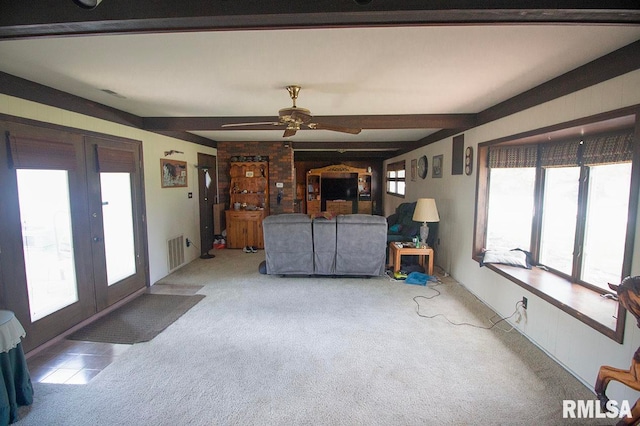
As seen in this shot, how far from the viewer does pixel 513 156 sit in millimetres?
3457

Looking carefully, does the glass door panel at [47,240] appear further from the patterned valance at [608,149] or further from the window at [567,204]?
the patterned valance at [608,149]

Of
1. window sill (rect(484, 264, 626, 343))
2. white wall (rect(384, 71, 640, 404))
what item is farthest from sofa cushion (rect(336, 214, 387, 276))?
window sill (rect(484, 264, 626, 343))

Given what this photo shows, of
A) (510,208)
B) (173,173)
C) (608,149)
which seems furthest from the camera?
(173,173)

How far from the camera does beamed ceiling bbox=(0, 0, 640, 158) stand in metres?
1.27

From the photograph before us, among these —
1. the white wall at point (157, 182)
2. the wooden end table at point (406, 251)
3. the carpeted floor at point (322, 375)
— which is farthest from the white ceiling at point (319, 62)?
the carpeted floor at point (322, 375)

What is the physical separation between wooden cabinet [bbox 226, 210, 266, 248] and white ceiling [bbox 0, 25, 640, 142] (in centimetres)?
342

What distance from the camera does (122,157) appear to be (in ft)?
12.1

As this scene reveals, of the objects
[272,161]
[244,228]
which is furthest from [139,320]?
[272,161]

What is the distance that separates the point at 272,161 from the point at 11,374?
536 cm

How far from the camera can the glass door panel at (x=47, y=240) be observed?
2.61m

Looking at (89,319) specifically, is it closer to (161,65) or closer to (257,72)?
(161,65)

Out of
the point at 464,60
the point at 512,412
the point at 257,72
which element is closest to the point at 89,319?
the point at 257,72

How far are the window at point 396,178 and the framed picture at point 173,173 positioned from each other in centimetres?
528

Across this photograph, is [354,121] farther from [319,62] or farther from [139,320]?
[139,320]
